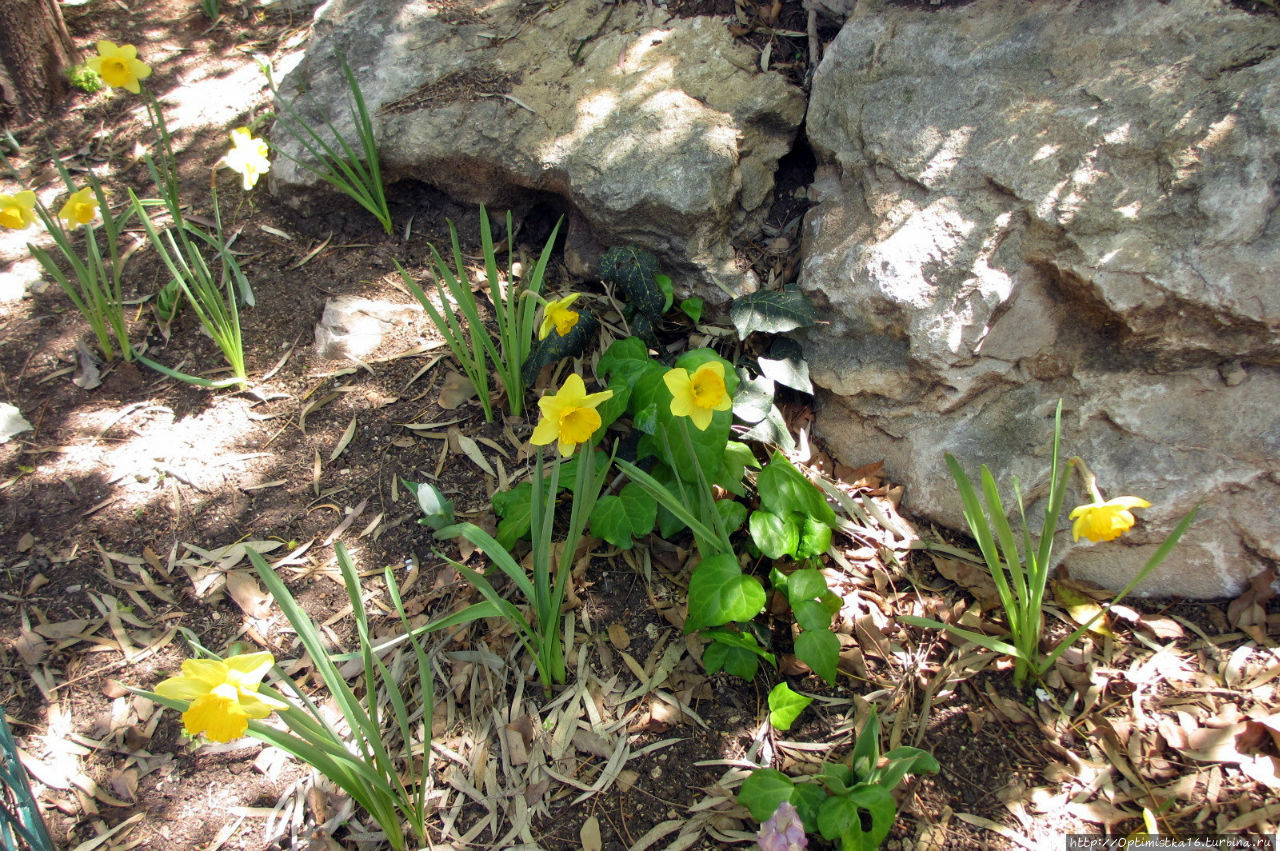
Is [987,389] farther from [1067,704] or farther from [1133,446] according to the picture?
[1067,704]

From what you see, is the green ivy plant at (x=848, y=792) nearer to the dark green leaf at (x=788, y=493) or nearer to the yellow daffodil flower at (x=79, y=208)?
the dark green leaf at (x=788, y=493)

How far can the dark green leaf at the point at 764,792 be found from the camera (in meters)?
1.65

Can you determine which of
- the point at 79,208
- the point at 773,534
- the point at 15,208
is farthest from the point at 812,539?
the point at 15,208

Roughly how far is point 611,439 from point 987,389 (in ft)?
3.89

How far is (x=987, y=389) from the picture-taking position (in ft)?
7.54

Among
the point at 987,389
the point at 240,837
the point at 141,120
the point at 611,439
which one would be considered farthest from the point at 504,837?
the point at 141,120

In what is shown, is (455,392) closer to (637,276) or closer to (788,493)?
(637,276)

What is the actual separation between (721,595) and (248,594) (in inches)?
55.1

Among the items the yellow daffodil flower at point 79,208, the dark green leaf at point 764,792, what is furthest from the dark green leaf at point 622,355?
the yellow daffodil flower at point 79,208

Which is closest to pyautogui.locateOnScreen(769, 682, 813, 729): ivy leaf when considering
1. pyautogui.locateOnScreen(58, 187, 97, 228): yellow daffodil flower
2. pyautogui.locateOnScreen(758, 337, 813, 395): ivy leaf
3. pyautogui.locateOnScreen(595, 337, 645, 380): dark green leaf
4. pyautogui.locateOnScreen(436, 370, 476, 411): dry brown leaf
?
pyautogui.locateOnScreen(758, 337, 813, 395): ivy leaf

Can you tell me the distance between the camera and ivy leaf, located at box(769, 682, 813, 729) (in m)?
1.90

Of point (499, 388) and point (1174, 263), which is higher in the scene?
point (1174, 263)

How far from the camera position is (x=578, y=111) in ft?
9.63

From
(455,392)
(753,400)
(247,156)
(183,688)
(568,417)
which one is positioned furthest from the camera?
(455,392)
